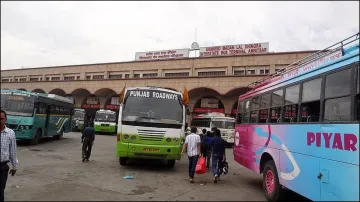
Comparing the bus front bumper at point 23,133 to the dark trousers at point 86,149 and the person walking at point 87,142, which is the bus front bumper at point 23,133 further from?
the dark trousers at point 86,149

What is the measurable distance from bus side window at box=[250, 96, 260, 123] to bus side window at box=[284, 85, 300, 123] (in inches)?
79.5

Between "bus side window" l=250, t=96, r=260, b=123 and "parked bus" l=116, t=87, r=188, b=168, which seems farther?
"parked bus" l=116, t=87, r=188, b=168

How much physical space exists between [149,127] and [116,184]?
287cm

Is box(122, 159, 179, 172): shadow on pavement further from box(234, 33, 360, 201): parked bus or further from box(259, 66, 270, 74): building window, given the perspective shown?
box(259, 66, 270, 74): building window

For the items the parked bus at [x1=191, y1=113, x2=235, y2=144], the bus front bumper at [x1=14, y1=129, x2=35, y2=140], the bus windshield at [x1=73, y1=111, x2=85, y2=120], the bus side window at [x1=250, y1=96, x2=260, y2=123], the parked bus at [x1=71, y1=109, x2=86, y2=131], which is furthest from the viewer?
the bus windshield at [x1=73, y1=111, x2=85, y2=120]

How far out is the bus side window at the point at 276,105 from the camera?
24.1ft

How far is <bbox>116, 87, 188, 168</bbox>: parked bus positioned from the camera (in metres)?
10.5

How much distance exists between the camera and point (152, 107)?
435 inches

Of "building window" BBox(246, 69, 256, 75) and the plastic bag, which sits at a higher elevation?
"building window" BBox(246, 69, 256, 75)

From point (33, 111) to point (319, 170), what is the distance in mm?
15444

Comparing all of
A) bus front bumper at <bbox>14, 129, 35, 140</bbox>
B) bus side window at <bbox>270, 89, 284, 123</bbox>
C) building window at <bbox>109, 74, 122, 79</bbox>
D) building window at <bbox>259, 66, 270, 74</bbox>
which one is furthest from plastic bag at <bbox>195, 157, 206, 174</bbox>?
building window at <bbox>109, 74, 122, 79</bbox>

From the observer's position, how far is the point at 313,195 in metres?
5.42

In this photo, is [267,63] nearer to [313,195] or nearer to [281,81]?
[281,81]

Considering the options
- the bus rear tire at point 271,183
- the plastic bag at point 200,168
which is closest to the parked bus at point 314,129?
the bus rear tire at point 271,183
